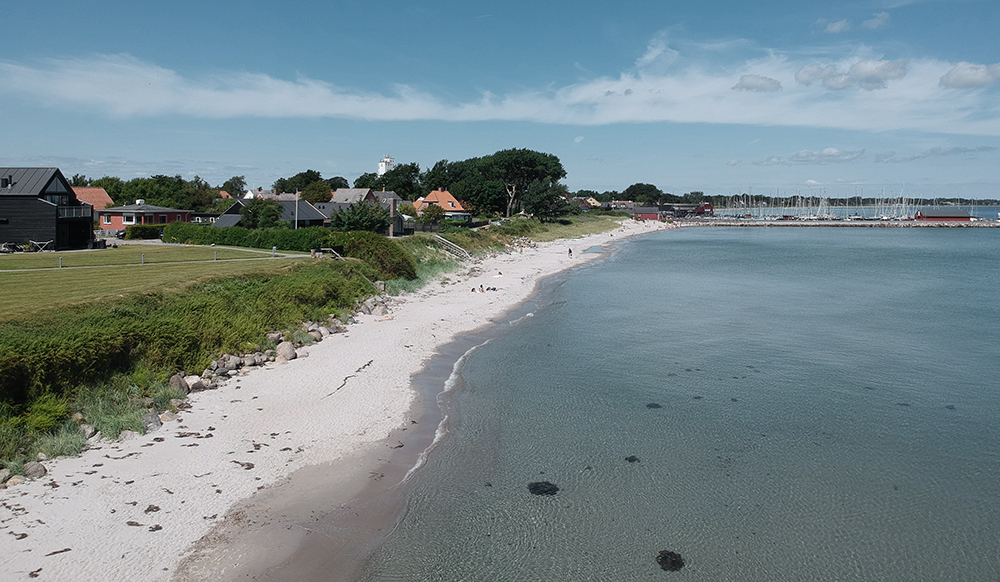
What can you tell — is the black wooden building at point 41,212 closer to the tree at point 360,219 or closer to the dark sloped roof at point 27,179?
the dark sloped roof at point 27,179

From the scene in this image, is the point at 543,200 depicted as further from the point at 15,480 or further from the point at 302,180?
the point at 15,480

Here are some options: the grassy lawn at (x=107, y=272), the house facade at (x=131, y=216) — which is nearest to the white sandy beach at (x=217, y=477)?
the grassy lawn at (x=107, y=272)

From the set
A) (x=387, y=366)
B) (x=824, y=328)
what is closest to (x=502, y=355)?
(x=387, y=366)

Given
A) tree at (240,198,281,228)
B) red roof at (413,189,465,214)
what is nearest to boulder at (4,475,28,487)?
tree at (240,198,281,228)

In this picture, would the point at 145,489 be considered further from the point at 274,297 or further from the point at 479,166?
the point at 479,166

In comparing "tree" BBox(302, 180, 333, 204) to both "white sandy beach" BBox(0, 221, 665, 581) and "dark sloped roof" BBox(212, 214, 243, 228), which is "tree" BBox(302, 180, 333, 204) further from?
"white sandy beach" BBox(0, 221, 665, 581)
